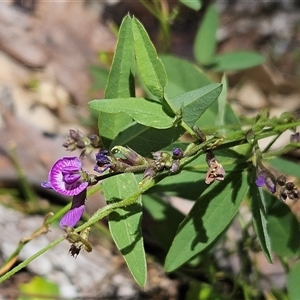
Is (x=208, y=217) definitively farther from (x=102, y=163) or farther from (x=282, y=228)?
(x=102, y=163)

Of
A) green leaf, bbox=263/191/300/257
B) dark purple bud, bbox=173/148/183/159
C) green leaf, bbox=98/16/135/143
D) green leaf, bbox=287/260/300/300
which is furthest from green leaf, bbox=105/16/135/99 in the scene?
green leaf, bbox=287/260/300/300

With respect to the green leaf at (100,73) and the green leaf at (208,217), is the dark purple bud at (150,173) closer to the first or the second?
the green leaf at (208,217)

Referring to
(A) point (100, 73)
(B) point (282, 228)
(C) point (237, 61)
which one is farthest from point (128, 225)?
(A) point (100, 73)

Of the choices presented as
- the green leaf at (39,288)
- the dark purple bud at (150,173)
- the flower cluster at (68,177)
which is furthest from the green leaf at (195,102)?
the green leaf at (39,288)

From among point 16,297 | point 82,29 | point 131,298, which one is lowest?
point 16,297

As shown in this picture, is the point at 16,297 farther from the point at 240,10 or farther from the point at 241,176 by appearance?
the point at 240,10

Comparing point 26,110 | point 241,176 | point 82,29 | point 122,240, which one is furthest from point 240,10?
point 122,240
